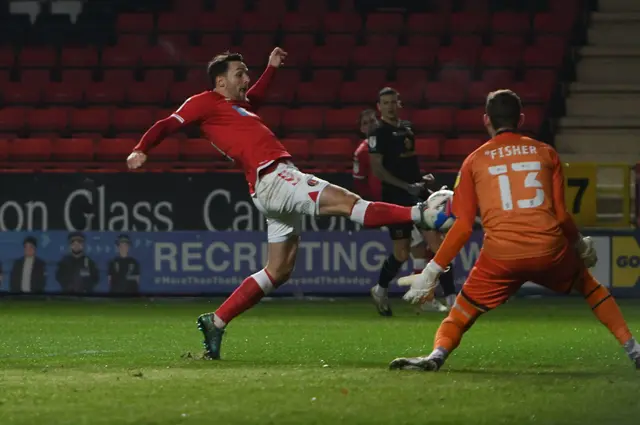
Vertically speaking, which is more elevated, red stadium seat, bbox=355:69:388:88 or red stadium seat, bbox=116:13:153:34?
red stadium seat, bbox=116:13:153:34

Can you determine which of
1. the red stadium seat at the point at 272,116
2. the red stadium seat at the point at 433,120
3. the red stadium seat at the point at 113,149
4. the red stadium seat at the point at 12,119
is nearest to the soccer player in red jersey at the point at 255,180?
the red stadium seat at the point at 113,149

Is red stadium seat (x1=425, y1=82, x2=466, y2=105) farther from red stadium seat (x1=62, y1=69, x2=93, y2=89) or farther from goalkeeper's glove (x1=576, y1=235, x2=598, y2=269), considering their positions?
goalkeeper's glove (x1=576, y1=235, x2=598, y2=269)

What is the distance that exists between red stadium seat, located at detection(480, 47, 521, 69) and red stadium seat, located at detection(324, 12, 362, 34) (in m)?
1.94

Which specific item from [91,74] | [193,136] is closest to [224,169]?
[193,136]

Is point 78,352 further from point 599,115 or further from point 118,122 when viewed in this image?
point 599,115

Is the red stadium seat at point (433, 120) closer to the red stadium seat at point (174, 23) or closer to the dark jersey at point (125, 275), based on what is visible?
the red stadium seat at point (174, 23)

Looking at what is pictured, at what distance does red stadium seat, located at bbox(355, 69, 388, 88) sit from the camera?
1852 centimetres

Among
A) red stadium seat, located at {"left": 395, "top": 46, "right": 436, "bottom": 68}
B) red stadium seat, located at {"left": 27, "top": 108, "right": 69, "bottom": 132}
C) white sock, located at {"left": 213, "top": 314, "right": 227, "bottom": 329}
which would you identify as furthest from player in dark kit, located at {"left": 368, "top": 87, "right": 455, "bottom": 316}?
red stadium seat, located at {"left": 27, "top": 108, "right": 69, "bottom": 132}

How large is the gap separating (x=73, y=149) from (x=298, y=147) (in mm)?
2973

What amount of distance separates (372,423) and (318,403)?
0.58 metres

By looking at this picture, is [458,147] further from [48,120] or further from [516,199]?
[516,199]

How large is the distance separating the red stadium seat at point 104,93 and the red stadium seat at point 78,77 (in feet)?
0.41

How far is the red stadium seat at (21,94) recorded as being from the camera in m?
18.7

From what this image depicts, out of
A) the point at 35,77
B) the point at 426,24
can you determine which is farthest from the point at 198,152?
the point at 426,24
